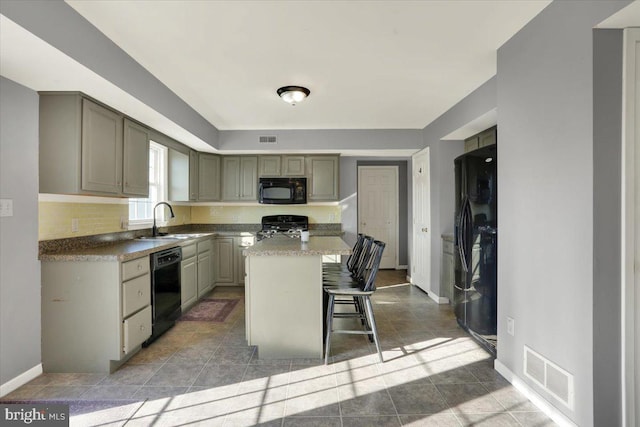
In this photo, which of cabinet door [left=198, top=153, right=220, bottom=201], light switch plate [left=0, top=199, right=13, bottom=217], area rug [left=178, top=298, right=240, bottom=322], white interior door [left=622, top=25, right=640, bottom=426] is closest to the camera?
white interior door [left=622, top=25, right=640, bottom=426]

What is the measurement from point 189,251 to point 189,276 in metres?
0.30

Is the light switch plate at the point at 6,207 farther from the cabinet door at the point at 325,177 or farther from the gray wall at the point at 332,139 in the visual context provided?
the cabinet door at the point at 325,177

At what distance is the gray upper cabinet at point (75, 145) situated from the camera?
240 centimetres

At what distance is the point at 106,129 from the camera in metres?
2.72

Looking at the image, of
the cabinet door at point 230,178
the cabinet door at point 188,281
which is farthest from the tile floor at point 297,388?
the cabinet door at point 230,178

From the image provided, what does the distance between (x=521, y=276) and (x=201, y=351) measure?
2511 mm

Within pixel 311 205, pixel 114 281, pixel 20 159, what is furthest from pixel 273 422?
pixel 311 205

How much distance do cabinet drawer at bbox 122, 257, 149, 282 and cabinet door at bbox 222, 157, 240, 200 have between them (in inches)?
96.2

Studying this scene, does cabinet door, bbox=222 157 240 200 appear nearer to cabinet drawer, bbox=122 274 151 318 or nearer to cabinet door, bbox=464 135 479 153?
cabinet drawer, bbox=122 274 151 318

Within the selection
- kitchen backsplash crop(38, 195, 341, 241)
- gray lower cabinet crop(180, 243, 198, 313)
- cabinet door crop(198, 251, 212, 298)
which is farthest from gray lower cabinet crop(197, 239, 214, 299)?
kitchen backsplash crop(38, 195, 341, 241)

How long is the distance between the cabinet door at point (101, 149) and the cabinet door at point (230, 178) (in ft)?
7.38

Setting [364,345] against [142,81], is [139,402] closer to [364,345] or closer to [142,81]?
[364,345]

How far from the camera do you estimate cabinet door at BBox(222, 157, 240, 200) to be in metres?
5.14

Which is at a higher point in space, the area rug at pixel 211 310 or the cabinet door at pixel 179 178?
the cabinet door at pixel 179 178
